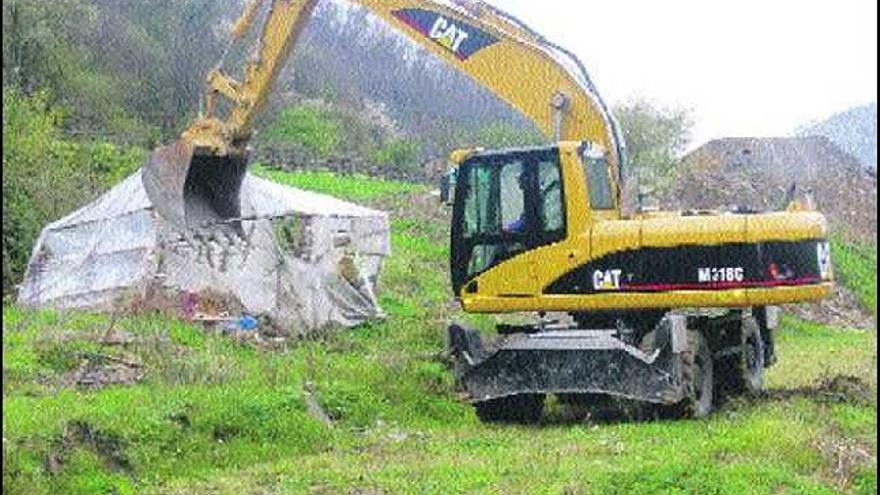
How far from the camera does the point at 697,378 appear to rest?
47.1 ft

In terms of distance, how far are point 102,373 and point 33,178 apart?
37.3 ft

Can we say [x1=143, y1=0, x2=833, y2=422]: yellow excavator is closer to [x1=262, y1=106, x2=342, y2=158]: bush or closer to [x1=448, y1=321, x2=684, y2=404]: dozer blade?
[x1=448, y1=321, x2=684, y2=404]: dozer blade

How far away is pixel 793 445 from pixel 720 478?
1.69 m

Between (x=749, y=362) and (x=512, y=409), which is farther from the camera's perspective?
(x=749, y=362)

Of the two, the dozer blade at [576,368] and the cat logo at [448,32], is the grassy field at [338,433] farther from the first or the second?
the cat logo at [448,32]

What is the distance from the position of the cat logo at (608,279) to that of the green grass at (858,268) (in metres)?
23.8

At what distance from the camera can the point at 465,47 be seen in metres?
16.4

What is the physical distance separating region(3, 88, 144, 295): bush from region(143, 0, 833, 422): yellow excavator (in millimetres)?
8967

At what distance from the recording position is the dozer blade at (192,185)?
17859 millimetres

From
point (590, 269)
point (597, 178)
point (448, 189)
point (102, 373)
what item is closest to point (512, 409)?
point (590, 269)

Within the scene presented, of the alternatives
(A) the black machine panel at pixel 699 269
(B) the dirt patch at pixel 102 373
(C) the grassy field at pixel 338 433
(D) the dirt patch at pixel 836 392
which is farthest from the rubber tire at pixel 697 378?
(B) the dirt patch at pixel 102 373

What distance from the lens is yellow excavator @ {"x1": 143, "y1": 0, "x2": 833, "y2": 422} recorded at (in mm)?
13758

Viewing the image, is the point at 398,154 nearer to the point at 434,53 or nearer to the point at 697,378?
the point at 434,53

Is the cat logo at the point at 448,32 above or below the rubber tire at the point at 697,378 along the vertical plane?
above
